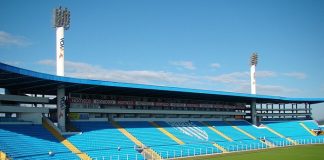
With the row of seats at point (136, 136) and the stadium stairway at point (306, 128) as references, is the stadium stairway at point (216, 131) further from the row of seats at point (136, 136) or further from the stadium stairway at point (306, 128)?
the stadium stairway at point (306, 128)

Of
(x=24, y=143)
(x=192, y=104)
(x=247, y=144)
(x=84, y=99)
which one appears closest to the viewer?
(x=24, y=143)

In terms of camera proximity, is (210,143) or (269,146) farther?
(269,146)

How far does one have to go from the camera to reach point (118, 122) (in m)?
53.7

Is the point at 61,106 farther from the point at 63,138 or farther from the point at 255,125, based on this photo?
the point at 255,125

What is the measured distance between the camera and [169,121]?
202ft

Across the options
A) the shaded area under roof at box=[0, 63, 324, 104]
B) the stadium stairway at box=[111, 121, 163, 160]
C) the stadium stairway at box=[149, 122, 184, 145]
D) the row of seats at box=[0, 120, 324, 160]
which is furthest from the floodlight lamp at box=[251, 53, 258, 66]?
the stadium stairway at box=[111, 121, 163, 160]

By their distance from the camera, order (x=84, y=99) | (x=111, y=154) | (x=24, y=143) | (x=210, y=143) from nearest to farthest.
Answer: (x=24, y=143) < (x=111, y=154) < (x=84, y=99) < (x=210, y=143)

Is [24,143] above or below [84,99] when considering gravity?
below

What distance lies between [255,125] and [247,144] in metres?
16.8

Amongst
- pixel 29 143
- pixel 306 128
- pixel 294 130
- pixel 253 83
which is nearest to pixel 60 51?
pixel 29 143

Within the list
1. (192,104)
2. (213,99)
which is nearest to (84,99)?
(192,104)

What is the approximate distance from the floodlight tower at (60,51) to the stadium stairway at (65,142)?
1.09m

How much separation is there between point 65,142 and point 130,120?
1641 centimetres

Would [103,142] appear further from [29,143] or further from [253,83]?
[253,83]
